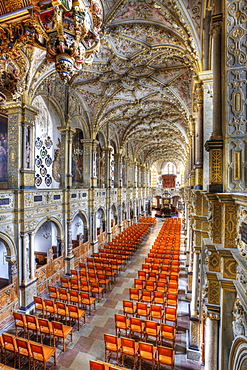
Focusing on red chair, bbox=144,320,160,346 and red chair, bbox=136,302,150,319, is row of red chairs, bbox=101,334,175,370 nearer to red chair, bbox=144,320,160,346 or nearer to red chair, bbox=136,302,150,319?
red chair, bbox=144,320,160,346

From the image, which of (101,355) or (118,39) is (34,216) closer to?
(101,355)

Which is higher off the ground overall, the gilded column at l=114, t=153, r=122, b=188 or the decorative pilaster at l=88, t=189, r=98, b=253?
the gilded column at l=114, t=153, r=122, b=188

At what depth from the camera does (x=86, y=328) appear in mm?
7988

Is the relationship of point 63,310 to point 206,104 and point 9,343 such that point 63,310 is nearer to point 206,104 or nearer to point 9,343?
point 9,343

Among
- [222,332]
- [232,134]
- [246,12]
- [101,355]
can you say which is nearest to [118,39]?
[246,12]

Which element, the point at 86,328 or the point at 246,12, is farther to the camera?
the point at 86,328

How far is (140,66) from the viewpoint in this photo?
38.1 feet

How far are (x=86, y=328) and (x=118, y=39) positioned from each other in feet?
39.8

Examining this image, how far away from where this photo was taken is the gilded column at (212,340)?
3.10 meters

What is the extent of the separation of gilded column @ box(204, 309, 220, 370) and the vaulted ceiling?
6499 millimetres

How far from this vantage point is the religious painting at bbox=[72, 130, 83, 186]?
1517 cm

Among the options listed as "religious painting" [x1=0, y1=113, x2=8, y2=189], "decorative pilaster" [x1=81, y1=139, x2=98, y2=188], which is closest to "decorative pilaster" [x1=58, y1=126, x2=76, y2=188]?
"decorative pilaster" [x1=81, y1=139, x2=98, y2=188]

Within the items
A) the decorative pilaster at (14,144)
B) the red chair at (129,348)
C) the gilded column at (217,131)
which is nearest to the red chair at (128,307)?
the red chair at (129,348)

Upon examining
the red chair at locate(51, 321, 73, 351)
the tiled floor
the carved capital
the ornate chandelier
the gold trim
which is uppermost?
the ornate chandelier
